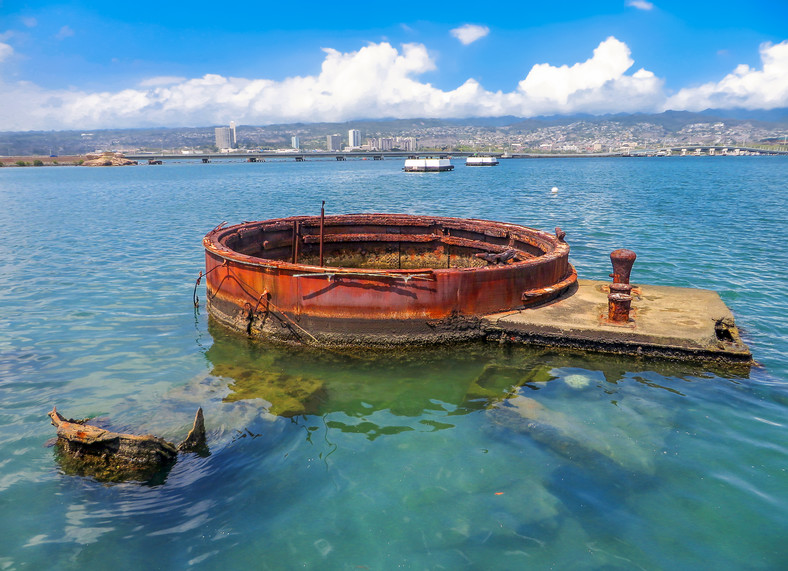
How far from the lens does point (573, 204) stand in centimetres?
3947

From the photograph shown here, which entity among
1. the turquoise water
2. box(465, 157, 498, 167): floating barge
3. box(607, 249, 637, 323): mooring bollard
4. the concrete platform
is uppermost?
box(465, 157, 498, 167): floating barge

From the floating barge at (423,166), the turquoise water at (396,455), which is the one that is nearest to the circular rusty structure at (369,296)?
the turquoise water at (396,455)

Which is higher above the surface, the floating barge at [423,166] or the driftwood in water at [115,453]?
the floating barge at [423,166]

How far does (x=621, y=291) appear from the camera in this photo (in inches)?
368

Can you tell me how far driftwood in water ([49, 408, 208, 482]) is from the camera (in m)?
6.12

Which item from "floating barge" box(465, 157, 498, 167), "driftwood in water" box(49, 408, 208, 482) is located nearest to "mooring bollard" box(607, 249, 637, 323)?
"driftwood in water" box(49, 408, 208, 482)

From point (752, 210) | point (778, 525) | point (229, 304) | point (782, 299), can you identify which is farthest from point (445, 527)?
point (752, 210)

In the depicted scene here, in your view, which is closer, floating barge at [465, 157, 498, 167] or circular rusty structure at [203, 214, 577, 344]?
circular rusty structure at [203, 214, 577, 344]

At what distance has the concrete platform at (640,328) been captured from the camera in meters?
8.73

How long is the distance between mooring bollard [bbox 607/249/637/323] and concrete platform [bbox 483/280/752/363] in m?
0.19

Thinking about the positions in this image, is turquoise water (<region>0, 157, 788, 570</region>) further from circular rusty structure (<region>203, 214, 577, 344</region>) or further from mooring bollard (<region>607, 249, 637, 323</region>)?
mooring bollard (<region>607, 249, 637, 323</region>)

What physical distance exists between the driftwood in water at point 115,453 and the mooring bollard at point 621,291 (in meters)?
7.62

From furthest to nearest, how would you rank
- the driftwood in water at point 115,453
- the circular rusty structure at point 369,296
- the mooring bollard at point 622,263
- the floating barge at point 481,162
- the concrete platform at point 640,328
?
the floating barge at point 481,162
the circular rusty structure at point 369,296
the mooring bollard at point 622,263
the concrete platform at point 640,328
the driftwood in water at point 115,453

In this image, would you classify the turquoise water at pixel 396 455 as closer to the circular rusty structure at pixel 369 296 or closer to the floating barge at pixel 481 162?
the circular rusty structure at pixel 369 296
